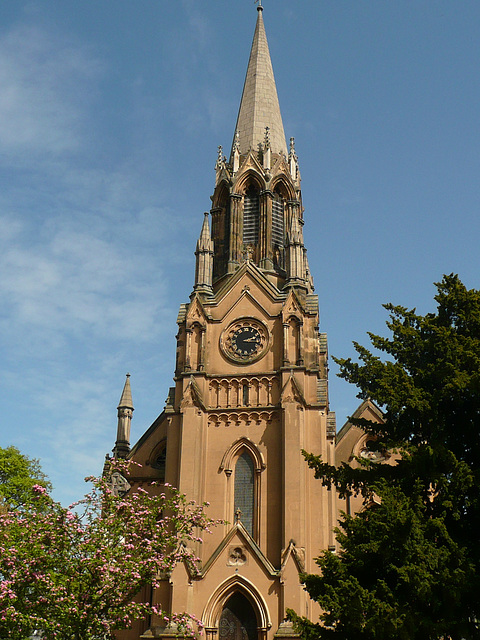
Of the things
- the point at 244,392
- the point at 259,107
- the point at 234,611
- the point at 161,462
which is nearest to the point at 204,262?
the point at 244,392

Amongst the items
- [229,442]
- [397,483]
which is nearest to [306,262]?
[229,442]

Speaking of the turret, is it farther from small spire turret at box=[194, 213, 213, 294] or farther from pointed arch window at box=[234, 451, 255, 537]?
pointed arch window at box=[234, 451, 255, 537]

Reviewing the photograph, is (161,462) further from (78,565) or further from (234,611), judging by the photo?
(78,565)

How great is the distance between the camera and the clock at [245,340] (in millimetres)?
35469

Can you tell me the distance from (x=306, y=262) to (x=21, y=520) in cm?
2313

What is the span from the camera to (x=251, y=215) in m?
39.9

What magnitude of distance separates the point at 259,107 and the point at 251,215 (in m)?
8.00

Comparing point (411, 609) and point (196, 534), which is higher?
point (196, 534)

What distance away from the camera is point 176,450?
34125mm

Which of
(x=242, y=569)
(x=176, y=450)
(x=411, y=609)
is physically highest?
(x=176, y=450)

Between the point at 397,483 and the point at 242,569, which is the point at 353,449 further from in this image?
the point at 397,483

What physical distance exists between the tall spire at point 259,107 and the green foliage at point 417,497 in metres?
22.5

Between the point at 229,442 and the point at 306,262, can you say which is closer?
the point at 229,442

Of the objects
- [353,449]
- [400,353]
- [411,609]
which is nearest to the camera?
[411,609]
